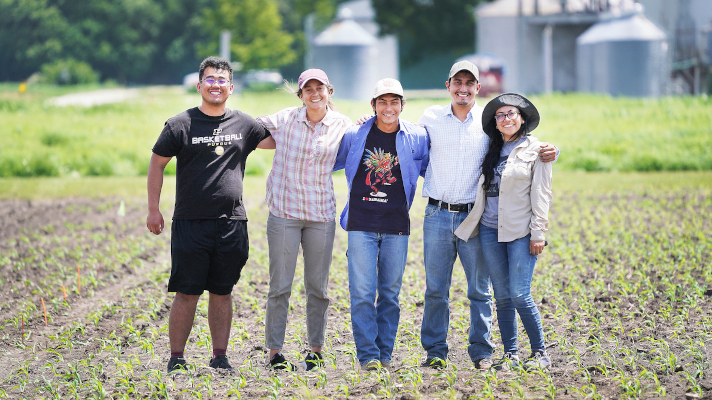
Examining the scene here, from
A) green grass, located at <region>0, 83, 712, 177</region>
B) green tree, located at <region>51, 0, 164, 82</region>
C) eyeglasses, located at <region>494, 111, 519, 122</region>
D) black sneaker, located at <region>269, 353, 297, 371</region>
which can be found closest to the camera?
eyeglasses, located at <region>494, 111, 519, 122</region>

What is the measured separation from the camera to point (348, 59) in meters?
33.2

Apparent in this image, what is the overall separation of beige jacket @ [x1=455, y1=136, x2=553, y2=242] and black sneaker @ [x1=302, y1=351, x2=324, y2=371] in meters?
1.36

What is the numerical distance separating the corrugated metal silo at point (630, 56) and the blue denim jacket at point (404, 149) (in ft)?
92.6

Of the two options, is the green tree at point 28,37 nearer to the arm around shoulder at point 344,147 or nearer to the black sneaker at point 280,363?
the arm around shoulder at point 344,147

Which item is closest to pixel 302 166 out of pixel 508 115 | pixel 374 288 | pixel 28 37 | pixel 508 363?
pixel 374 288

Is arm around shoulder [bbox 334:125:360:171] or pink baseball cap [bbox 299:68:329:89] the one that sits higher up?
pink baseball cap [bbox 299:68:329:89]

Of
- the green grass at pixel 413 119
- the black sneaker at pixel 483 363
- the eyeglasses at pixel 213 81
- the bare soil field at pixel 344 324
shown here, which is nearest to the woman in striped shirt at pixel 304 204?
the bare soil field at pixel 344 324

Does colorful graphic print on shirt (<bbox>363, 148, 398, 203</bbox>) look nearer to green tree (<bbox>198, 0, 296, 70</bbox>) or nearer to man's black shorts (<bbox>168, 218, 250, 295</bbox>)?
man's black shorts (<bbox>168, 218, 250, 295</bbox>)

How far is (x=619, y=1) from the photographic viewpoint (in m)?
37.9

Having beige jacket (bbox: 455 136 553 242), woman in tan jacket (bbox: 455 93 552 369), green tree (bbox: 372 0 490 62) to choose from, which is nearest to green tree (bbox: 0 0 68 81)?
green tree (bbox: 372 0 490 62)

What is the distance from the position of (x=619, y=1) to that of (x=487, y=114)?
3568cm

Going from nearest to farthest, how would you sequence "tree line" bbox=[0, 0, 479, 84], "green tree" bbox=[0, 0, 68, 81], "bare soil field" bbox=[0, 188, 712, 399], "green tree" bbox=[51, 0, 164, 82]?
"bare soil field" bbox=[0, 188, 712, 399], "tree line" bbox=[0, 0, 479, 84], "green tree" bbox=[0, 0, 68, 81], "green tree" bbox=[51, 0, 164, 82]

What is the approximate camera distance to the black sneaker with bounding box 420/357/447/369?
219 inches

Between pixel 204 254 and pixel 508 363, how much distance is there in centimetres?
227
